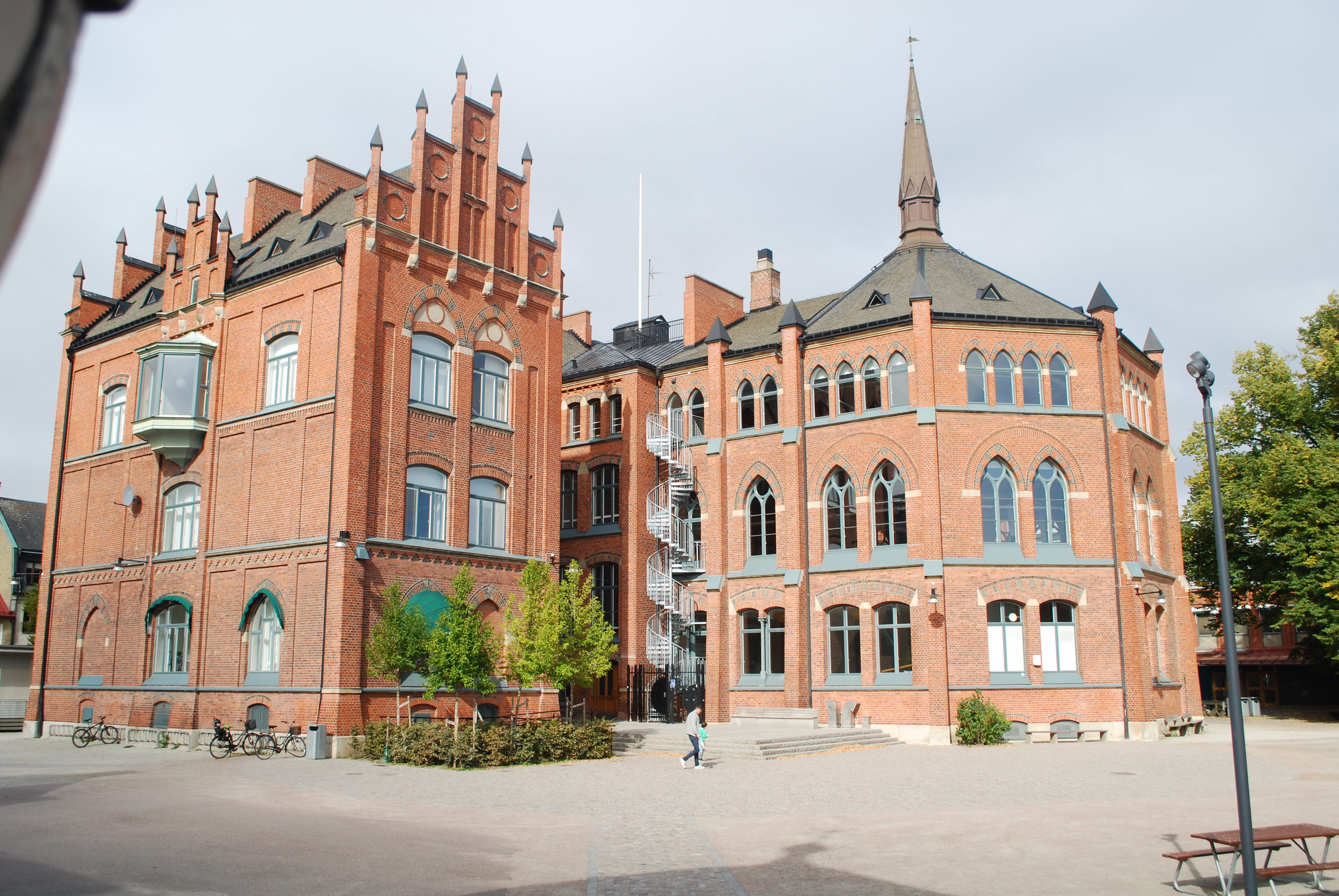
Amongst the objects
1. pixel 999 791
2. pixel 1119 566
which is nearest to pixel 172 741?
pixel 999 791

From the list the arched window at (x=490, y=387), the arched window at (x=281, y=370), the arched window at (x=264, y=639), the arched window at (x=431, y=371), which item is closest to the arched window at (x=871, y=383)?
the arched window at (x=490, y=387)

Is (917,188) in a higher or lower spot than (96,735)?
higher

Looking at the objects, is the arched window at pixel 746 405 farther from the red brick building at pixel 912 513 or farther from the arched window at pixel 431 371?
the arched window at pixel 431 371

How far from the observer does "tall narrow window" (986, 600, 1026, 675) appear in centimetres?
3017

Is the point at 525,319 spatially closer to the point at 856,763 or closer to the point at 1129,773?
the point at 856,763

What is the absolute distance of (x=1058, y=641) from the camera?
30.4 meters

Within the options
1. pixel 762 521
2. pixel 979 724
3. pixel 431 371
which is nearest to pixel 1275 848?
pixel 979 724

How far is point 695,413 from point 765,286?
813 cm

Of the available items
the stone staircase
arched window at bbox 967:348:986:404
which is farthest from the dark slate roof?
arched window at bbox 967:348:986:404

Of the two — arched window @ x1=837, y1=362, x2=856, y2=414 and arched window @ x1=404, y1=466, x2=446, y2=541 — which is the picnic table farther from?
arched window @ x1=837, y1=362, x2=856, y2=414

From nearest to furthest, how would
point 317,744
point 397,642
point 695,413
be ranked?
point 317,744
point 397,642
point 695,413

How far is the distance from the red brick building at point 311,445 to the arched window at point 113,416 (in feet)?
0.33

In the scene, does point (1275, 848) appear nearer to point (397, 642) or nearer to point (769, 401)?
point (397, 642)

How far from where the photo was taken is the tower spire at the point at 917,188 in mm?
38875
